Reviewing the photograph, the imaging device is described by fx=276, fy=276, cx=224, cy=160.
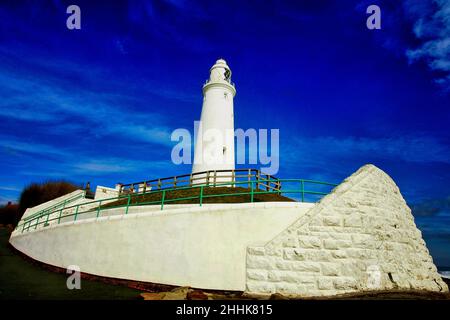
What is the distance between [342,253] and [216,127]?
17989 mm

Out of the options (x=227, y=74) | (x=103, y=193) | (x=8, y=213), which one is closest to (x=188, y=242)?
(x=103, y=193)

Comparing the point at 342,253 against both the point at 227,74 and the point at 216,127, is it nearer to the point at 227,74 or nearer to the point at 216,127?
the point at 216,127

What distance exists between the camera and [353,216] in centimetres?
898

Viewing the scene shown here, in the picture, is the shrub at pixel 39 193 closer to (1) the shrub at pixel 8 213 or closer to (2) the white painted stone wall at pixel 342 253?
(1) the shrub at pixel 8 213

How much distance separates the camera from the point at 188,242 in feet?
31.1

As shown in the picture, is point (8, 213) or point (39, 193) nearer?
point (39, 193)

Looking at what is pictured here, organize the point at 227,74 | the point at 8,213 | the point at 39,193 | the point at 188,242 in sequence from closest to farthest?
the point at 188,242 → the point at 227,74 → the point at 39,193 → the point at 8,213

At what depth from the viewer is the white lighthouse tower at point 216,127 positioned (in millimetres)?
23844

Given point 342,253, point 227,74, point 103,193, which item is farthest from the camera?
point 227,74

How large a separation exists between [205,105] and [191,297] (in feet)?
68.8

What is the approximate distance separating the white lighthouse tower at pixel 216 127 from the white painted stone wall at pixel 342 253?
557 inches

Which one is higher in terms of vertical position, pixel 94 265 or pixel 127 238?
pixel 127 238
